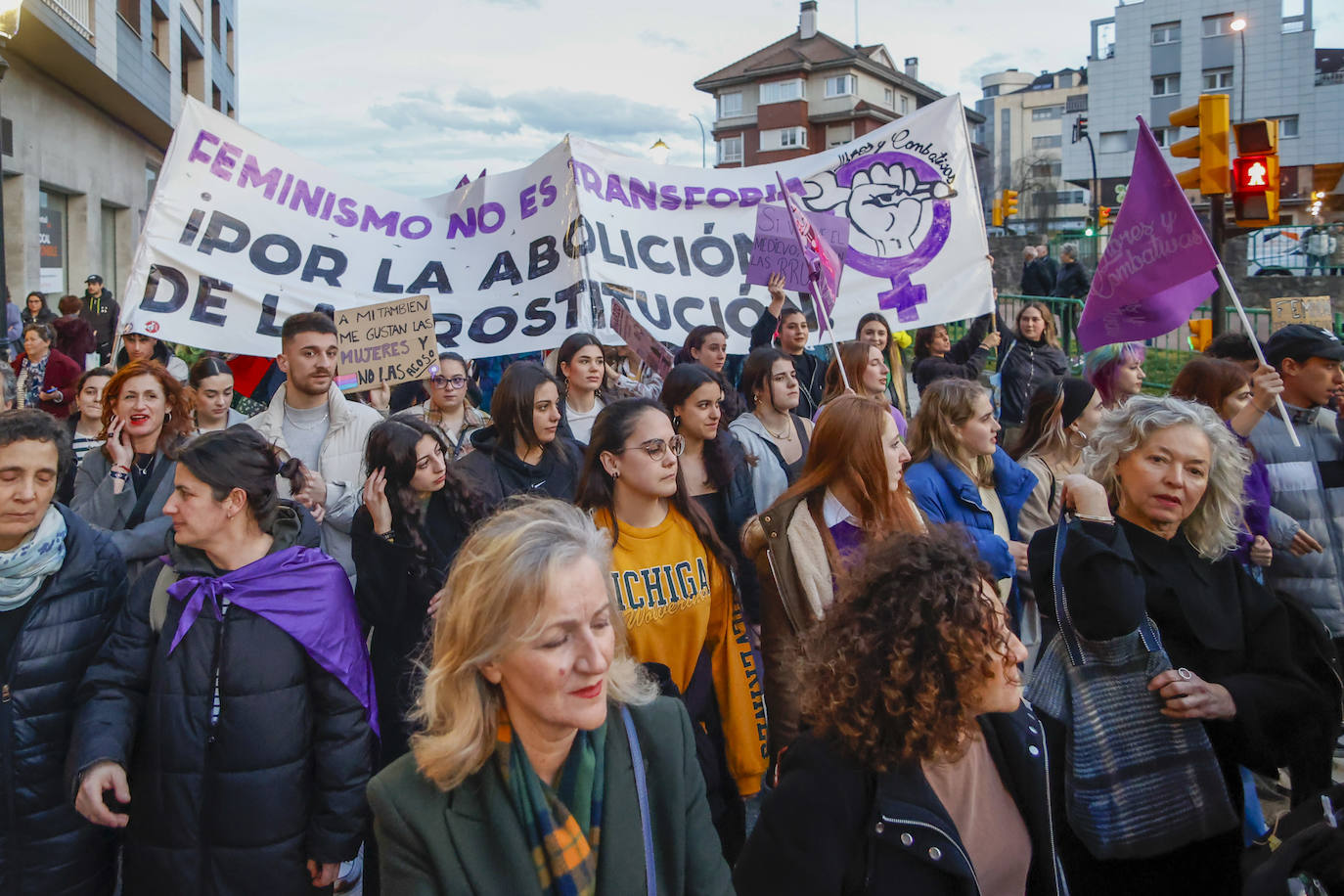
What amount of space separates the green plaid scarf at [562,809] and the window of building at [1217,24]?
56.6 m

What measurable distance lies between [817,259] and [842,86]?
64127 millimetres

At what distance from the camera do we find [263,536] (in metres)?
3.14

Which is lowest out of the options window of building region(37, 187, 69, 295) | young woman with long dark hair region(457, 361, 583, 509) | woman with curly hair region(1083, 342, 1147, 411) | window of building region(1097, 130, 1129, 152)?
young woman with long dark hair region(457, 361, 583, 509)

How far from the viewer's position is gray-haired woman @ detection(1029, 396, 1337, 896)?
2805mm

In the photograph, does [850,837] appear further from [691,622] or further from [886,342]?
[886,342]

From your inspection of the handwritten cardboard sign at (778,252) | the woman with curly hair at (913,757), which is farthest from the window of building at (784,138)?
the woman with curly hair at (913,757)

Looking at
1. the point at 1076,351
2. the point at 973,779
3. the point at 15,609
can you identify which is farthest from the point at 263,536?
the point at 1076,351

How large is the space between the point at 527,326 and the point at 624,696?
5.58m

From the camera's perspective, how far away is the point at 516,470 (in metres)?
4.70

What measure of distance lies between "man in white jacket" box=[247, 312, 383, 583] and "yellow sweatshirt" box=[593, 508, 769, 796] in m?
1.80

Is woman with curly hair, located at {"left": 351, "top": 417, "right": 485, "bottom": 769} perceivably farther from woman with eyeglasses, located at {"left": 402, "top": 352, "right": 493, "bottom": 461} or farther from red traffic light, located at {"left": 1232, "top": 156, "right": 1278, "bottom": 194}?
red traffic light, located at {"left": 1232, "top": 156, "right": 1278, "bottom": 194}

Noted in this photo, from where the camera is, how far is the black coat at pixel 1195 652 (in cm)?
279

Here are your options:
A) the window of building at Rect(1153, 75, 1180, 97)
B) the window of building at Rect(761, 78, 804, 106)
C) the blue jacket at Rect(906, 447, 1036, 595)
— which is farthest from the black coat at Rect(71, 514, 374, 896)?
the window of building at Rect(761, 78, 804, 106)

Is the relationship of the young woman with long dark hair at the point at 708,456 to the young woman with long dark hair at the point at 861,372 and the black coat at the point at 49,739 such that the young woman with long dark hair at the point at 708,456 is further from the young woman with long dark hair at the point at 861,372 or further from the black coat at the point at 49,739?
the black coat at the point at 49,739
